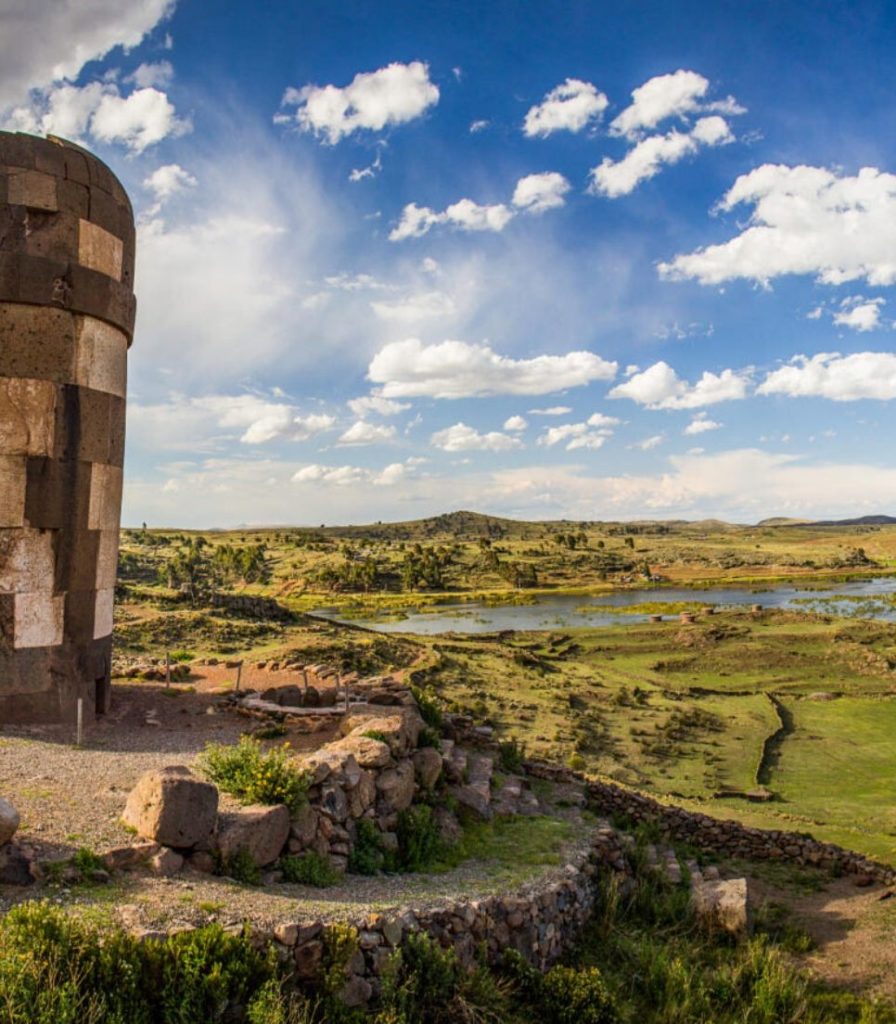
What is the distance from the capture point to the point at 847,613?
6169cm

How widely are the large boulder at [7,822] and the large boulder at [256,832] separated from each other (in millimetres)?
2176

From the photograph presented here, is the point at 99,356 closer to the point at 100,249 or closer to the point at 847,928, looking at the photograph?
the point at 100,249

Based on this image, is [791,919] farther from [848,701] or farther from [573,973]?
[848,701]

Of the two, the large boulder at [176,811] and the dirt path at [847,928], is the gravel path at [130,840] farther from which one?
the dirt path at [847,928]

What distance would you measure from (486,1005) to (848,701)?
91.5 feet

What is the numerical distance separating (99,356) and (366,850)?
33.6ft

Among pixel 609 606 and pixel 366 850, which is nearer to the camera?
pixel 366 850

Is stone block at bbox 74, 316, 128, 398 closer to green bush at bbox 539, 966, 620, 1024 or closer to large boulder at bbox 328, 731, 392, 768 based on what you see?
large boulder at bbox 328, 731, 392, 768

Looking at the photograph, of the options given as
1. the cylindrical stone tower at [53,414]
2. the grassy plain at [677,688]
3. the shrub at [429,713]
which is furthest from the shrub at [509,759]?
the cylindrical stone tower at [53,414]

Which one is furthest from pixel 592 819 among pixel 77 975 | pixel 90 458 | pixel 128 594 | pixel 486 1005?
pixel 128 594

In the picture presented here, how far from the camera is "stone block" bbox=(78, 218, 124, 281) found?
48.5 feet

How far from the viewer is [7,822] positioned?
8.10 meters

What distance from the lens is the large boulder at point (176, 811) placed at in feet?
29.6

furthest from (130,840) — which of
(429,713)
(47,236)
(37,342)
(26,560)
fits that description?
(47,236)
